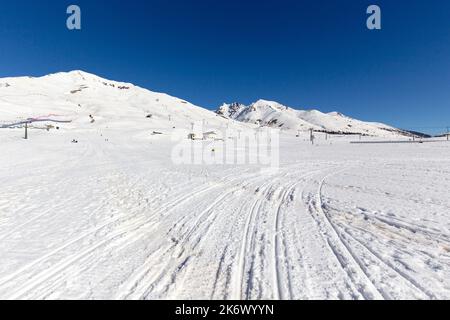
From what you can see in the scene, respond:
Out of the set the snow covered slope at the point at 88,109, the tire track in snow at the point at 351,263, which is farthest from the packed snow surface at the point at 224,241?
the snow covered slope at the point at 88,109

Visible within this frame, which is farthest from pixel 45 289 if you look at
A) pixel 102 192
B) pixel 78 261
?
pixel 102 192

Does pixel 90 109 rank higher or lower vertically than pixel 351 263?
higher

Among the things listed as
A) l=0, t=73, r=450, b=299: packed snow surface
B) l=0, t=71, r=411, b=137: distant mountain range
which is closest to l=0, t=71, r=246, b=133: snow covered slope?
l=0, t=71, r=411, b=137: distant mountain range

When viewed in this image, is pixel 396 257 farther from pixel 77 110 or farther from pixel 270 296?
pixel 77 110

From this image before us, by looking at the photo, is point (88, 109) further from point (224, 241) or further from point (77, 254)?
point (224, 241)

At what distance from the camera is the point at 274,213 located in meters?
7.83

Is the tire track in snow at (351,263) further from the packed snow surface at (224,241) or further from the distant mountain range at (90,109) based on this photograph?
the distant mountain range at (90,109)

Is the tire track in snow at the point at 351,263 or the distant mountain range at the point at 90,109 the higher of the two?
the distant mountain range at the point at 90,109

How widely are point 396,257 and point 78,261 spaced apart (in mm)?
5613

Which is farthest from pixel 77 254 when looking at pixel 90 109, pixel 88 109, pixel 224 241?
pixel 88 109

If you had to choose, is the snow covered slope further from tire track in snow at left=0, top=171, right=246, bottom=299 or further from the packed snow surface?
tire track in snow at left=0, top=171, right=246, bottom=299

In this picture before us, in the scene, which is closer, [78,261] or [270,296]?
[270,296]
